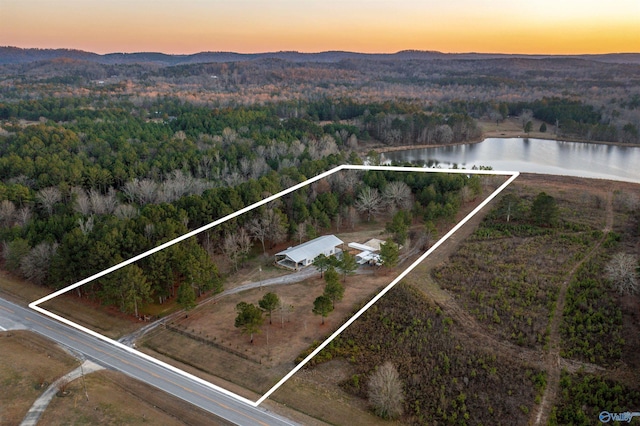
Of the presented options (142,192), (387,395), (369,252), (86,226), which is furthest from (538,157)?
(86,226)

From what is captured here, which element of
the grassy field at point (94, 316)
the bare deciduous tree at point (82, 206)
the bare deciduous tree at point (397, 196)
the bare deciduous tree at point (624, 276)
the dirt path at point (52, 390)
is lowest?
the dirt path at point (52, 390)

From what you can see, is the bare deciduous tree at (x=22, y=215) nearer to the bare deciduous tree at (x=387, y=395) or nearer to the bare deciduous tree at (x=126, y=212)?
the bare deciduous tree at (x=126, y=212)

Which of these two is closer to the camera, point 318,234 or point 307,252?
point 307,252

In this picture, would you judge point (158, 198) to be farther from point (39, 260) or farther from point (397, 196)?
point (397, 196)

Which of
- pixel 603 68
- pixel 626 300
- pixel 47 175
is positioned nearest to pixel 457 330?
pixel 626 300

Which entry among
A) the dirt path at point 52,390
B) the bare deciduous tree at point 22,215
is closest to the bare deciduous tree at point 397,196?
the dirt path at point 52,390

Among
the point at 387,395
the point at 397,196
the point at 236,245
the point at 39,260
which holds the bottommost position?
the point at 387,395

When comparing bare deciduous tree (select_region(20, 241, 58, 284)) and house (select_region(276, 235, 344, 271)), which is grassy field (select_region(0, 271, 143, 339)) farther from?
house (select_region(276, 235, 344, 271))
